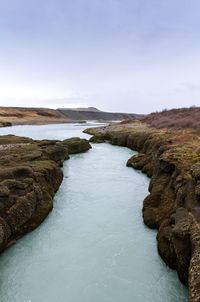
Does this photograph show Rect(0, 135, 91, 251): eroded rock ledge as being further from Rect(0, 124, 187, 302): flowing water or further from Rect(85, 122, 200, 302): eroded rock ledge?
Rect(85, 122, 200, 302): eroded rock ledge

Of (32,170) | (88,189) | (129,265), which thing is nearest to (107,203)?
(88,189)

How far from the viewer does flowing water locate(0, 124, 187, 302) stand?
9.00 metres

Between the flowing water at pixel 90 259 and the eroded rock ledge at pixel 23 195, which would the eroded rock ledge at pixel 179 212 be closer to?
the flowing water at pixel 90 259

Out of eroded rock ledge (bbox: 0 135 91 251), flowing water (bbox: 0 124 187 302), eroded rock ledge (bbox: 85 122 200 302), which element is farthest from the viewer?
eroded rock ledge (bbox: 0 135 91 251)

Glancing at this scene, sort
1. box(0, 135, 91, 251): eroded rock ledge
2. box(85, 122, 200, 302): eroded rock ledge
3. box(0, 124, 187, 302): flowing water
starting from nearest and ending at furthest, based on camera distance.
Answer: box(85, 122, 200, 302): eroded rock ledge → box(0, 124, 187, 302): flowing water → box(0, 135, 91, 251): eroded rock ledge

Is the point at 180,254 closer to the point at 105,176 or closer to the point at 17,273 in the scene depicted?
the point at 17,273

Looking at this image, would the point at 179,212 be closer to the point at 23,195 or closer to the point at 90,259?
the point at 90,259

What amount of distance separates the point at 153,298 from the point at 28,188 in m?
7.90

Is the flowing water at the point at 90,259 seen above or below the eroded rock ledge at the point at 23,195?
below

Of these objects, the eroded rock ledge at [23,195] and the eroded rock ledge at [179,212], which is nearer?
the eroded rock ledge at [179,212]

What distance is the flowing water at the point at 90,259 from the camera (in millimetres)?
9000

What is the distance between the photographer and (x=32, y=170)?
55.6 ft

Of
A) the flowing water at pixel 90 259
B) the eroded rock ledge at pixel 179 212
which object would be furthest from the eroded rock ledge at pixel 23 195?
the eroded rock ledge at pixel 179 212

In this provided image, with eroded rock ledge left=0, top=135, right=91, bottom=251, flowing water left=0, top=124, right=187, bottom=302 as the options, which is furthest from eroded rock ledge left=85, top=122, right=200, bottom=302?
eroded rock ledge left=0, top=135, right=91, bottom=251
